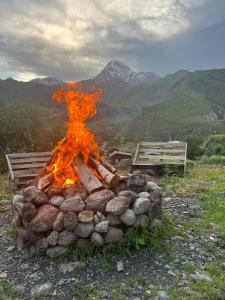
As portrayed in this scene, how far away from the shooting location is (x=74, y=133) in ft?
31.5

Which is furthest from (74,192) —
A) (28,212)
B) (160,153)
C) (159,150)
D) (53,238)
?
(160,153)

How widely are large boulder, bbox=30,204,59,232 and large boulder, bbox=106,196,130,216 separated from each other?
114 cm

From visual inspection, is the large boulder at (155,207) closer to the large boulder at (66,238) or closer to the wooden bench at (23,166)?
the large boulder at (66,238)

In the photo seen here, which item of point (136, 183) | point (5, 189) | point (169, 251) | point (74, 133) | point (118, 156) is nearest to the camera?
point (169, 251)

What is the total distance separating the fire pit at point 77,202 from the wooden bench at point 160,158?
724 centimetres

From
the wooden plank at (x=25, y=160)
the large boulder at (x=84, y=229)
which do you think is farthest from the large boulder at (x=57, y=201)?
the wooden plank at (x=25, y=160)

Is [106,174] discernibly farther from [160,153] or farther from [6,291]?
[160,153]

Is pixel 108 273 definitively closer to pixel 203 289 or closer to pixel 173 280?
pixel 173 280

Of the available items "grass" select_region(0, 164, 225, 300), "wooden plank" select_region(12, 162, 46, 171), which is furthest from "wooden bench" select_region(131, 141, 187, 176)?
"grass" select_region(0, 164, 225, 300)

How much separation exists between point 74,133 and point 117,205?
111 inches

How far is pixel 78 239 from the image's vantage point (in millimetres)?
7449

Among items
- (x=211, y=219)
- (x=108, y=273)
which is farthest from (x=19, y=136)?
(x=108, y=273)

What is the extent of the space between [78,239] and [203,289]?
8.56ft

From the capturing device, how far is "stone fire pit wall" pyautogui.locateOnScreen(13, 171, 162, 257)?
740cm
